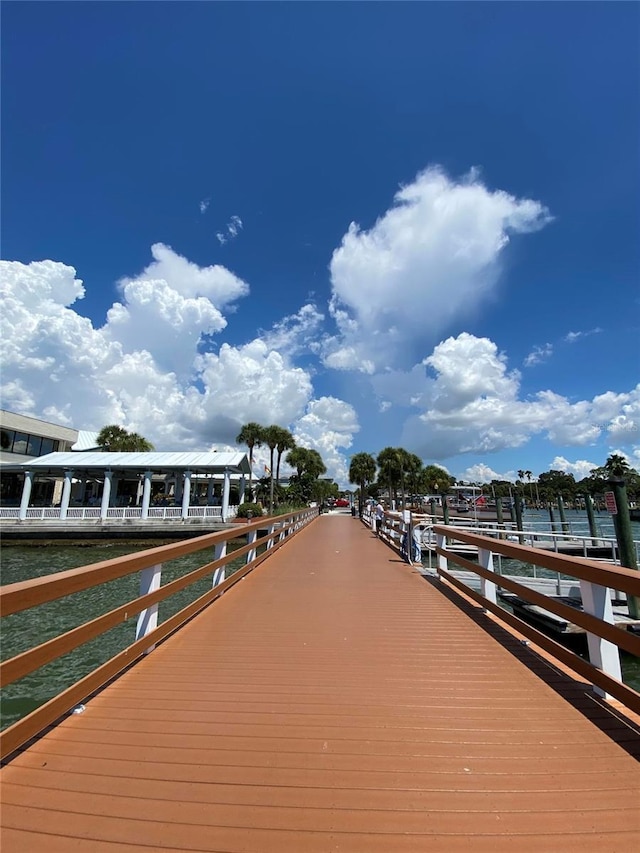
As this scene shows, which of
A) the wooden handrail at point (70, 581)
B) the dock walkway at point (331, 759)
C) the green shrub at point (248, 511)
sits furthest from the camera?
the green shrub at point (248, 511)

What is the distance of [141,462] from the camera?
80.7 feet

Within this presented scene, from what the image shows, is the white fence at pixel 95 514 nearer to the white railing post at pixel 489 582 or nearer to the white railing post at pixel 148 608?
the white railing post at pixel 489 582

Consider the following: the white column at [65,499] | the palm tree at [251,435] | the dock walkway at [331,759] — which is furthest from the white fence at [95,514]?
the dock walkway at [331,759]

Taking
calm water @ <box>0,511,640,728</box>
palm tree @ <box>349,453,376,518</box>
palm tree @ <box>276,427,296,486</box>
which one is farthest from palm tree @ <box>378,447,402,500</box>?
calm water @ <box>0,511,640,728</box>

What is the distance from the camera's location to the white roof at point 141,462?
79.2 ft

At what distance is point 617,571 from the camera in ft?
8.20

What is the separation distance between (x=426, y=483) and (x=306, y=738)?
65.8 meters

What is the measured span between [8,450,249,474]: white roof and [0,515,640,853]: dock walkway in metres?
21.2

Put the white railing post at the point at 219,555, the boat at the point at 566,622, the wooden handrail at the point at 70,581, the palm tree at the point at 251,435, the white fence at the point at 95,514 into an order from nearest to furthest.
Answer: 1. the wooden handrail at the point at 70,581
2. the white railing post at the point at 219,555
3. the boat at the point at 566,622
4. the white fence at the point at 95,514
5. the palm tree at the point at 251,435

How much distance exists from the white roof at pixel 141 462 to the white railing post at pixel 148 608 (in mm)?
20381

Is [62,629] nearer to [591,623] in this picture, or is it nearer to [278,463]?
[591,623]

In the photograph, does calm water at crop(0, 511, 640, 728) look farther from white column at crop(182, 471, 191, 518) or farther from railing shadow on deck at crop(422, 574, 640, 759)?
white column at crop(182, 471, 191, 518)

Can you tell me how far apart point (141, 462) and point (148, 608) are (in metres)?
22.9

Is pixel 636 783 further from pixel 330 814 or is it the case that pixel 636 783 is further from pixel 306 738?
pixel 306 738
